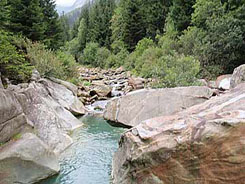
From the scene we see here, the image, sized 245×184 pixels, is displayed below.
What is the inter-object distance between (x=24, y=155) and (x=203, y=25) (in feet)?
62.5

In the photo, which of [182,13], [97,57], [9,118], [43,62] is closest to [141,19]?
[182,13]

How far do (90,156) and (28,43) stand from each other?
11160 millimetres

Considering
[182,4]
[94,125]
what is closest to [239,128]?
[94,125]

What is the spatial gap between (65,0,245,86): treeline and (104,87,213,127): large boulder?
2.44 metres

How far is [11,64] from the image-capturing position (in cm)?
1080

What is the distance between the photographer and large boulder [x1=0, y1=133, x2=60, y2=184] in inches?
230

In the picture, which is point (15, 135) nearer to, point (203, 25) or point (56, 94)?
point (56, 94)

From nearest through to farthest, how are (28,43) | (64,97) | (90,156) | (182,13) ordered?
(90,156), (64,97), (28,43), (182,13)

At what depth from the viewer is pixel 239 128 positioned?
161 inches

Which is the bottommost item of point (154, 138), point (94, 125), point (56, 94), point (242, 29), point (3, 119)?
point (94, 125)

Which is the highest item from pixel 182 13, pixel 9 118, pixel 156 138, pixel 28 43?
pixel 182 13

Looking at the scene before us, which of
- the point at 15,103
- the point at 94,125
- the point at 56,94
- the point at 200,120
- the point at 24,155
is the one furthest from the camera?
the point at 56,94

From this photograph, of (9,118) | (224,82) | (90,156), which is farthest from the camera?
(224,82)

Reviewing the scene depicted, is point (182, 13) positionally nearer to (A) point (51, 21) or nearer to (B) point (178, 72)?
(A) point (51, 21)
